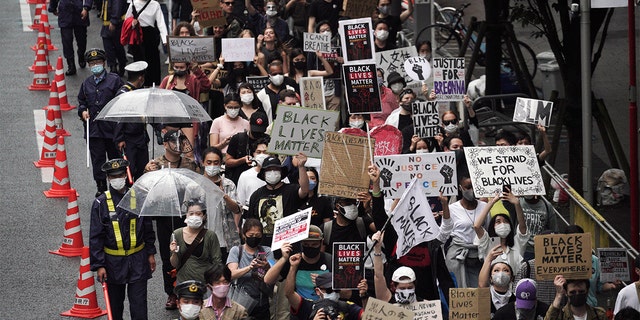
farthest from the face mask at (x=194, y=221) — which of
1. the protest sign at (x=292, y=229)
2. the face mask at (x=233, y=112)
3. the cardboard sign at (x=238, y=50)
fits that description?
A: the cardboard sign at (x=238, y=50)

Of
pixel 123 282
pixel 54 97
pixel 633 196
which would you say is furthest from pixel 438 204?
pixel 54 97

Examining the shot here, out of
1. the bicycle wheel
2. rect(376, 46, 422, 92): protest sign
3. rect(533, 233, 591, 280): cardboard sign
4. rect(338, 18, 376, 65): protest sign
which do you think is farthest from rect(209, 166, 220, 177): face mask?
the bicycle wheel

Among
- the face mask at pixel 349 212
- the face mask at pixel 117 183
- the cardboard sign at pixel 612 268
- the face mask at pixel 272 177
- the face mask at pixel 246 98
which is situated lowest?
the cardboard sign at pixel 612 268

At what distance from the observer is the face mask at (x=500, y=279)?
12.0 meters

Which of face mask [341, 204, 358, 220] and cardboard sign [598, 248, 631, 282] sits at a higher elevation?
face mask [341, 204, 358, 220]

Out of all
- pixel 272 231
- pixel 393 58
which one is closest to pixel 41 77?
pixel 393 58

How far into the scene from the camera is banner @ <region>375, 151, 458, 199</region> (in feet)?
43.7

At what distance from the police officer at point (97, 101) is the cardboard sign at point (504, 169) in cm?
549

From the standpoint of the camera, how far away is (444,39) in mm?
24781

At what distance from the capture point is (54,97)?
63.6 feet

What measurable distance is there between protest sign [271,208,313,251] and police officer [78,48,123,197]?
5.55 m

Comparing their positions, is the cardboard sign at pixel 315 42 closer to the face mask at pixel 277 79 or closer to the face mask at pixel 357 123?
the face mask at pixel 277 79

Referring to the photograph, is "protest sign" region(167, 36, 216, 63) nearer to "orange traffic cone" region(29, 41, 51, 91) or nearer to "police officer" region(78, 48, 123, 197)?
"police officer" region(78, 48, 123, 197)

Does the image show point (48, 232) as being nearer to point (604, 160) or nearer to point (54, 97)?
point (54, 97)
